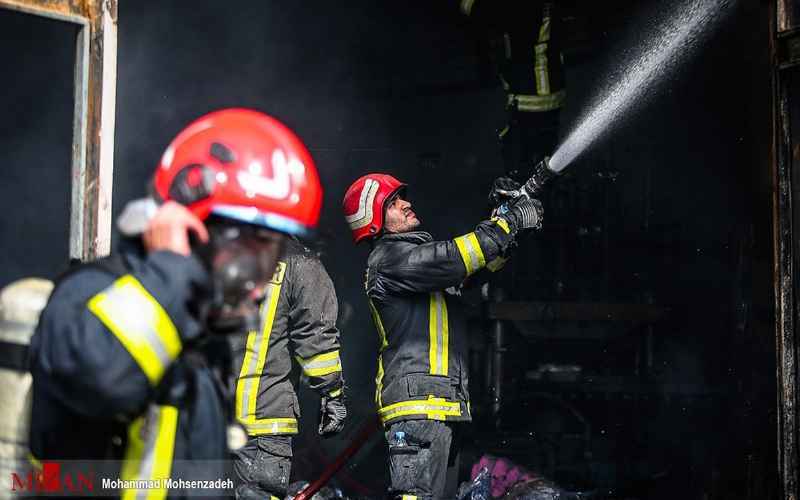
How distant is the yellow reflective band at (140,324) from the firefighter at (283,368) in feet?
10.6

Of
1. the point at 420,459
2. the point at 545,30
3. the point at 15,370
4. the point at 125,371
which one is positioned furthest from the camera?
the point at 545,30

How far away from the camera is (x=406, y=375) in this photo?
15.3 feet

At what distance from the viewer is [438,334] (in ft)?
15.6

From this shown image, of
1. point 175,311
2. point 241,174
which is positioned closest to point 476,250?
point 241,174

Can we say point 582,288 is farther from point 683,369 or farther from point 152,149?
point 152,149

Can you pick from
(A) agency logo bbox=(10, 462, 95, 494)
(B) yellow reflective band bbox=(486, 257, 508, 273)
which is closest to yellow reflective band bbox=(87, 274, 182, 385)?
(A) agency logo bbox=(10, 462, 95, 494)

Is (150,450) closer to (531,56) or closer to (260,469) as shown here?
(260,469)

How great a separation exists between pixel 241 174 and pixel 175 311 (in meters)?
0.43

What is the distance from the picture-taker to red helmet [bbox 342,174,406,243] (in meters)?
5.04

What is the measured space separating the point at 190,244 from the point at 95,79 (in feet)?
5.75

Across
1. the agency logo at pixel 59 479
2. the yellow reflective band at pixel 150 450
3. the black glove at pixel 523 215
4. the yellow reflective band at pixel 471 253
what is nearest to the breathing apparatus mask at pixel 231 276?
the yellow reflective band at pixel 150 450

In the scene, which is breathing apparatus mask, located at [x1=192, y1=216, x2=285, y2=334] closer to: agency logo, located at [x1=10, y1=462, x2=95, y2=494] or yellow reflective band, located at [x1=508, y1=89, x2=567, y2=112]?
agency logo, located at [x1=10, y1=462, x2=95, y2=494]

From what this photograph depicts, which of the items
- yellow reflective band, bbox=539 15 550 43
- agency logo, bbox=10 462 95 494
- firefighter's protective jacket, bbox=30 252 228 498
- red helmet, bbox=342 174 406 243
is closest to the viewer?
firefighter's protective jacket, bbox=30 252 228 498

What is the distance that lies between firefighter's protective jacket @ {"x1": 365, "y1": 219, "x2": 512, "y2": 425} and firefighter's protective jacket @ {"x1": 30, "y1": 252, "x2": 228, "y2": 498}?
279 centimetres
